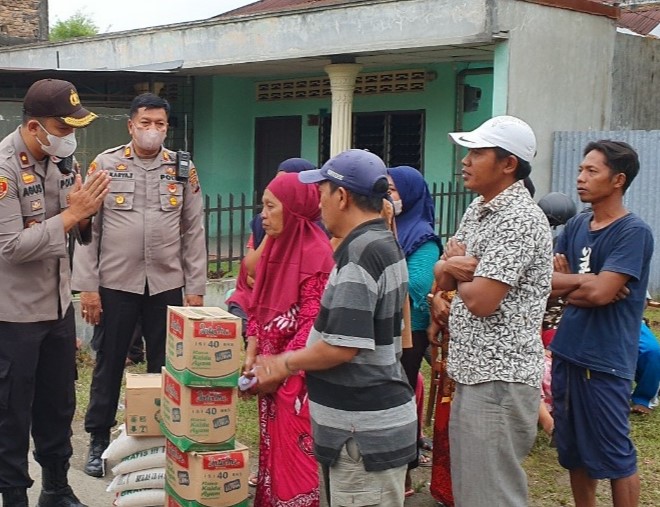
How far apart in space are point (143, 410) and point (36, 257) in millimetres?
976

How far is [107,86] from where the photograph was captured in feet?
43.0

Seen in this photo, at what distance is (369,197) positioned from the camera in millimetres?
2715

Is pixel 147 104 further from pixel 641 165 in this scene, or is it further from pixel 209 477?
pixel 641 165

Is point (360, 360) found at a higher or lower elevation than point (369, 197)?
lower

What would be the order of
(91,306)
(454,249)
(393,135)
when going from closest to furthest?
1. (454,249)
2. (91,306)
3. (393,135)

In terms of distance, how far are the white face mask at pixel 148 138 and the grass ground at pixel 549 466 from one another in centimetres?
195

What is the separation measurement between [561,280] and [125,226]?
2293 millimetres

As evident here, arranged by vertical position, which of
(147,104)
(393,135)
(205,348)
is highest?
(393,135)

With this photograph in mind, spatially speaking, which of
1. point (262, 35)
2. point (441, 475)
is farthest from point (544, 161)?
point (441, 475)

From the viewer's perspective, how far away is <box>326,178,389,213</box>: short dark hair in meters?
2.70

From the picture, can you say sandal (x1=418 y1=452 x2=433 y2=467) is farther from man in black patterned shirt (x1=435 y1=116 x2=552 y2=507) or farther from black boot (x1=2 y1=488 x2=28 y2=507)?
black boot (x1=2 y1=488 x2=28 y2=507)

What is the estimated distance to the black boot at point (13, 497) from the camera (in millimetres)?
3615

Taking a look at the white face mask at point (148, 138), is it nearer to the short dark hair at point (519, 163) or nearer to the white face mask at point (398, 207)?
the white face mask at point (398, 207)

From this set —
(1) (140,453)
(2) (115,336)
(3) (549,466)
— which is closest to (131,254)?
(2) (115,336)
